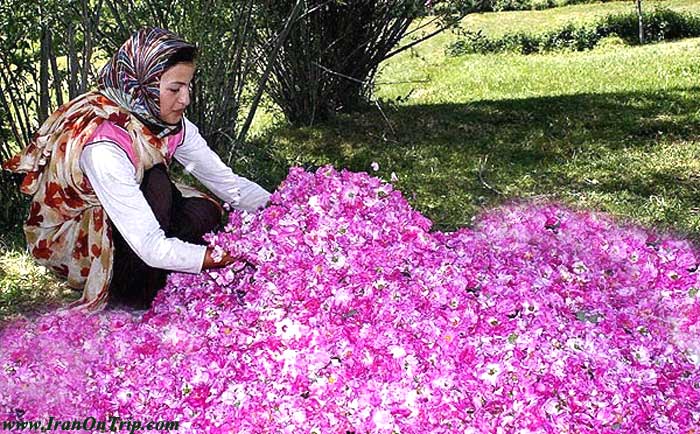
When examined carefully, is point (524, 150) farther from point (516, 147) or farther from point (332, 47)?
point (332, 47)

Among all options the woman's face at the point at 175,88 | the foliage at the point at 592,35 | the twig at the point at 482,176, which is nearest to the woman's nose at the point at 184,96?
the woman's face at the point at 175,88

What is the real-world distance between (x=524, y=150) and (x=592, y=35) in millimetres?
9837

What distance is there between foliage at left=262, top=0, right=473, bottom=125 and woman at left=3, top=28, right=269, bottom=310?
3.46 metres

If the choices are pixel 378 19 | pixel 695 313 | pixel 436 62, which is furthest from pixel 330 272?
pixel 436 62

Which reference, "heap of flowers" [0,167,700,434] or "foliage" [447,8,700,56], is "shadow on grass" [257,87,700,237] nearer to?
"heap of flowers" [0,167,700,434]

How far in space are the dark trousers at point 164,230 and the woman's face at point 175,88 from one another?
0.32 metres

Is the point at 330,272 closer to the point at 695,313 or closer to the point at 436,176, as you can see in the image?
the point at 695,313

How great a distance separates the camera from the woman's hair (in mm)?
3014

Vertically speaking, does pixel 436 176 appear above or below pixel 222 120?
below

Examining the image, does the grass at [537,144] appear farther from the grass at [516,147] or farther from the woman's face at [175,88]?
the woman's face at [175,88]

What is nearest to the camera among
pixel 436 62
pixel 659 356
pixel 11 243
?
pixel 659 356

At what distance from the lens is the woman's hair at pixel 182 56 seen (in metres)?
3.01

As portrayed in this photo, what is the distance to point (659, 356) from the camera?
8.80 ft

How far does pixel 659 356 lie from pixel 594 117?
15.9 ft
